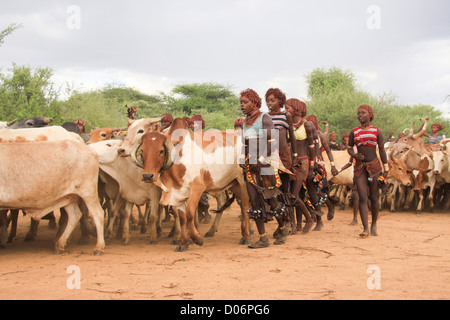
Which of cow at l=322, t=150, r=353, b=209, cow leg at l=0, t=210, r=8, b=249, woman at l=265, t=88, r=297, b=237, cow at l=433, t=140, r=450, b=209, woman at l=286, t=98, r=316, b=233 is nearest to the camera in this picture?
woman at l=265, t=88, r=297, b=237

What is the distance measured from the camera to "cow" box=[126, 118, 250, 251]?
7.35m

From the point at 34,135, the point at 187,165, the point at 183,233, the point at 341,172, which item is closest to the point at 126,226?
the point at 183,233

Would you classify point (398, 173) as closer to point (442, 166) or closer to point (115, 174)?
point (442, 166)

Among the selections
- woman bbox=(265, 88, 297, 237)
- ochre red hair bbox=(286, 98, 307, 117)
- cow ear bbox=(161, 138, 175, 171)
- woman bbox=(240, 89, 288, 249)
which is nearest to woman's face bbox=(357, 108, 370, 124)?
ochre red hair bbox=(286, 98, 307, 117)

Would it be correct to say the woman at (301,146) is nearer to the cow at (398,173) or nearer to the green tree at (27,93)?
the cow at (398,173)

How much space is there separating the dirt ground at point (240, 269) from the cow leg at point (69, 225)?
159 mm

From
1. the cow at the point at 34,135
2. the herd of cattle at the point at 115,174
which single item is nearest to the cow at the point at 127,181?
the herd of cattle at the point at 115,174

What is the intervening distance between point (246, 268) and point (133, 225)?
192 inches

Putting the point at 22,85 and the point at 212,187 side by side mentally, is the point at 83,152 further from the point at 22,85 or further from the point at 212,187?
the point at 22,85

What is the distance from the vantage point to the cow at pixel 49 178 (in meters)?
6.96

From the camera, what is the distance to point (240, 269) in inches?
243

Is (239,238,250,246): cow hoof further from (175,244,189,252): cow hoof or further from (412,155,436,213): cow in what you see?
(412,155,436,213): cow

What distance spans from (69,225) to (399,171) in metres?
8.27

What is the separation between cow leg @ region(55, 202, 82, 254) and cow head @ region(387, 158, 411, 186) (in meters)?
7.99
